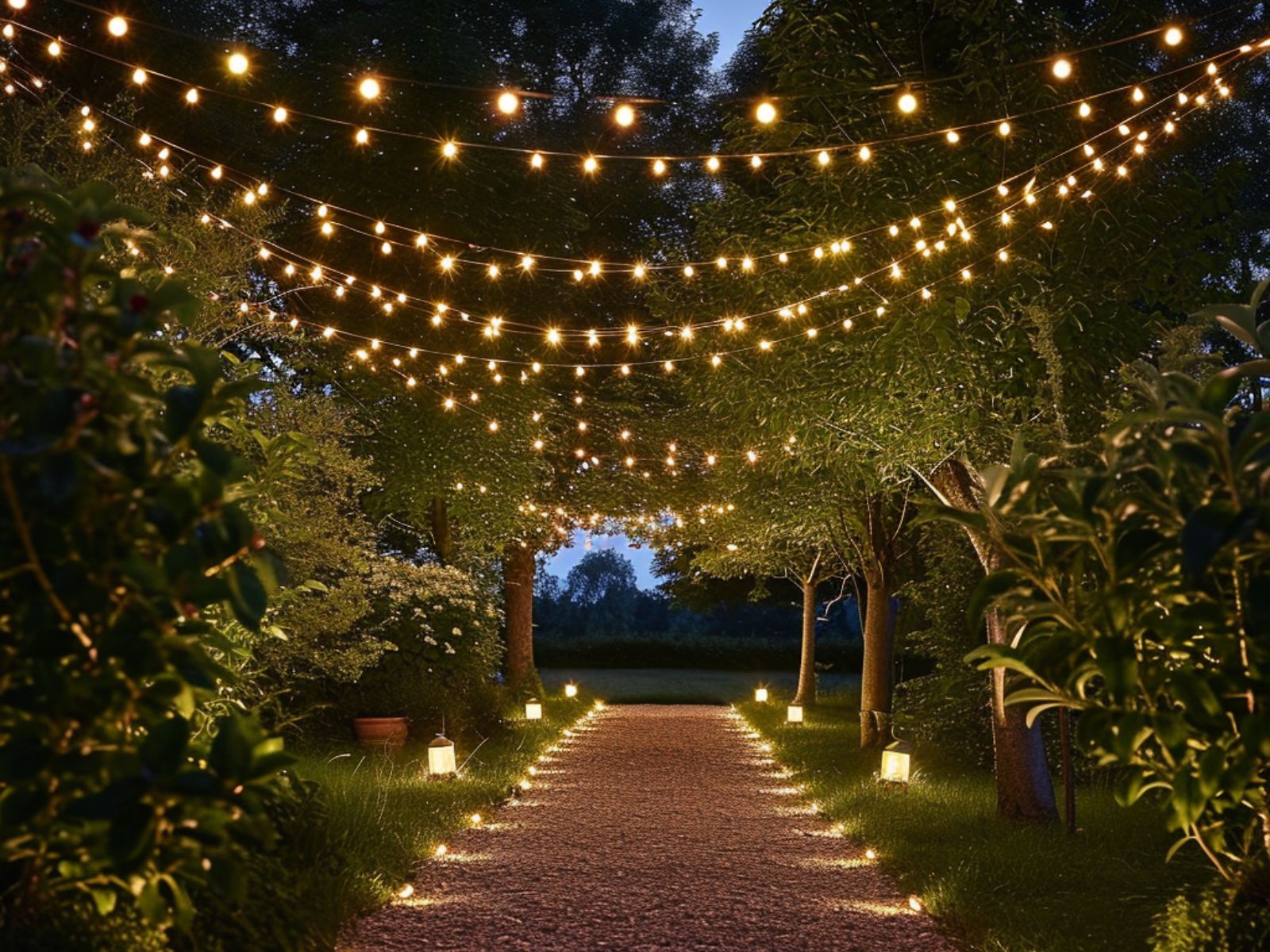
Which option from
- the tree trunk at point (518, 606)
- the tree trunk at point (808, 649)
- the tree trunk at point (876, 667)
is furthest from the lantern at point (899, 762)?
the tree trunk at point (518, 606)

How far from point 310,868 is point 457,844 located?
225 centimetres

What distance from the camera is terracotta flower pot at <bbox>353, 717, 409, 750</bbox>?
13.5m

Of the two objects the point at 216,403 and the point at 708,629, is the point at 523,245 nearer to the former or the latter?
the point at 216,403

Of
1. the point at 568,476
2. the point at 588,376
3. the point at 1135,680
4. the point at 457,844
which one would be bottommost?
the point at 457,844

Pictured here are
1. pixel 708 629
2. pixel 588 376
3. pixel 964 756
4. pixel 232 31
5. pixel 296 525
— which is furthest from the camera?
pixel 708 629

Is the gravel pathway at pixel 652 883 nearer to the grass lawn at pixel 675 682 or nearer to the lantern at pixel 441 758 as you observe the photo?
the lantern at pixel 441 758

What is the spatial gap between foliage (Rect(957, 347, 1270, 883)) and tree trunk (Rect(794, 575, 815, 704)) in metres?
18.1

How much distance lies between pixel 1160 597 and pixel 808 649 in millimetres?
18851

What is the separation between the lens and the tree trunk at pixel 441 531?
17.5m

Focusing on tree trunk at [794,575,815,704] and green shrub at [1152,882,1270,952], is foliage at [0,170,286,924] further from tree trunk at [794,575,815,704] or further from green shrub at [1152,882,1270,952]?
tree trunk at [794,575,815,704]

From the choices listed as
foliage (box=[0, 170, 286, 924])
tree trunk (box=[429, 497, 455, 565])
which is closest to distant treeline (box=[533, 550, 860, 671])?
tree trunk (box=[429, 497, 455, 565])

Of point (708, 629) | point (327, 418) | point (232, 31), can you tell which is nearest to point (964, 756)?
point (327, 418)

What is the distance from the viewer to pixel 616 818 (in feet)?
29.0

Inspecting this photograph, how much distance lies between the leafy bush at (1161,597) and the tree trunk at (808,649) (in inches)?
713
